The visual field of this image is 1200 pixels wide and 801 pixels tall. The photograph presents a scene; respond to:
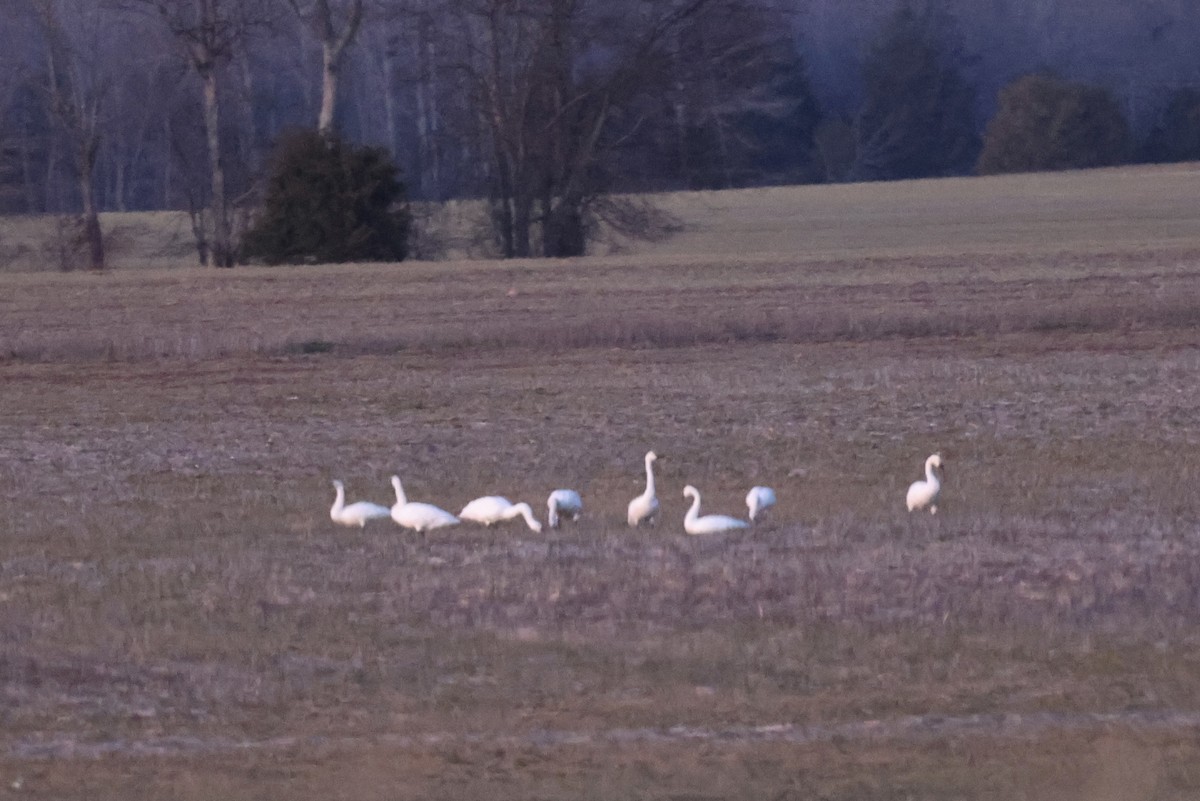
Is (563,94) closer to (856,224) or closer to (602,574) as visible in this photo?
(856,224)

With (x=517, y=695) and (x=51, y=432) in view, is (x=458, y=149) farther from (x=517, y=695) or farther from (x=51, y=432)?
(x=517, y=695)

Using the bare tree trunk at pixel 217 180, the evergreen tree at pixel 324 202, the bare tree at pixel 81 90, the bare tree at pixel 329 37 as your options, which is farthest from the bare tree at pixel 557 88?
the bare tree at pixel 81 90

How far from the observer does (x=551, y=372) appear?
75.0 feet

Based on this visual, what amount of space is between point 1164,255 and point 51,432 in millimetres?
28885

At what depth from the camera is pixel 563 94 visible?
49594 millimetres

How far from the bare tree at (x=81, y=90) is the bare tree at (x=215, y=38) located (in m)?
3.89

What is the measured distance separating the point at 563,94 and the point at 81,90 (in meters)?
18.2

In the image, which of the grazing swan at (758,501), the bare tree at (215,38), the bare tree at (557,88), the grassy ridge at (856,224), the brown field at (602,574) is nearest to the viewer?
the brown field at (602,574)

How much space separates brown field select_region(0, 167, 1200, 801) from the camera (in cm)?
646

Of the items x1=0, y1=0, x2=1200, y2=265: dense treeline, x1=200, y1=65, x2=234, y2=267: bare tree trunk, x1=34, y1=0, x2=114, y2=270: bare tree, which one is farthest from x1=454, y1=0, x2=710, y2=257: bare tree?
x1=34, y1=0, x2=114, y2=270: bare tree

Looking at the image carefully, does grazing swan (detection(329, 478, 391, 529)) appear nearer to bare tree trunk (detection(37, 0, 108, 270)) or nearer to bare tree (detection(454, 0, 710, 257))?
bare tree (detection(454, 0, 710, 257))

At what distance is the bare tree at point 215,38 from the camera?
158 ft

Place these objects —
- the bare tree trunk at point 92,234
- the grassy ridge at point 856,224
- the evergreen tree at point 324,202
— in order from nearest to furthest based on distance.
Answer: the evergreen tree at point 324,202 < the grassy ridge at point 856,224 < the bare tree trunk at point 92,234

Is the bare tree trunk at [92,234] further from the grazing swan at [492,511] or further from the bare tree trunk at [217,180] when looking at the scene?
the grazing swan at [492,511]
